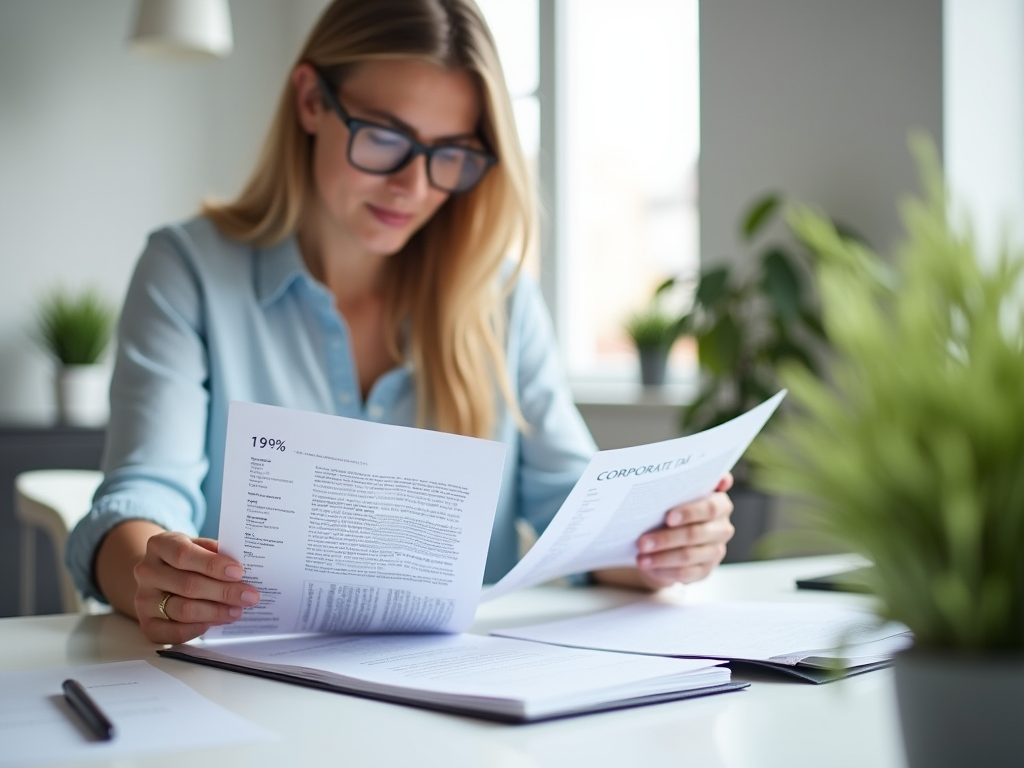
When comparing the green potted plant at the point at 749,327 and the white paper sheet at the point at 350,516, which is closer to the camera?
the white paper sheet at the point at 350,516

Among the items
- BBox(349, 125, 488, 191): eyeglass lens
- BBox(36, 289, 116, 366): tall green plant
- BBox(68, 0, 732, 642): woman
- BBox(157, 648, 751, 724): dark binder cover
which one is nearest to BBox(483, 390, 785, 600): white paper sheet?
BBox(68, 0, 732, 642): woman

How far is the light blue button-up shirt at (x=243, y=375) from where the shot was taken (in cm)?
137

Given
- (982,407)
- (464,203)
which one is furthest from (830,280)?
(464,203)

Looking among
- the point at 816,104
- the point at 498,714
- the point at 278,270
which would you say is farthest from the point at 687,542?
the point at 816,104

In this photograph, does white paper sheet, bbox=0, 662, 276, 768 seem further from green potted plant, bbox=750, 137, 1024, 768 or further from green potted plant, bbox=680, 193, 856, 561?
green potted plant, bbox=680, 193, 856, 561

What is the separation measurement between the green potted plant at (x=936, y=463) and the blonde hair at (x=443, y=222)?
1.15 meters

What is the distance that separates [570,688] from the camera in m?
0.78

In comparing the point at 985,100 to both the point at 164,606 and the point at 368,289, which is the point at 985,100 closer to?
the point at 368,289

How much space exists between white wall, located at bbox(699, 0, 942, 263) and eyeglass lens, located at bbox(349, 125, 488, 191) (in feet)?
5.01

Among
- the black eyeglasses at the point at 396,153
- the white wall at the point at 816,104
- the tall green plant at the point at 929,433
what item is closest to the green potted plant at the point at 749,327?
the white wall at the point at 816,104

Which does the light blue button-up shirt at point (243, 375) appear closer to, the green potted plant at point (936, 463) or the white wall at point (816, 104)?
the green potted plant at point (936, 463)

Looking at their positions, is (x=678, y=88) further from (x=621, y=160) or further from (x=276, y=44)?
(x=276, y=44)

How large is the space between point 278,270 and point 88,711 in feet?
3.21

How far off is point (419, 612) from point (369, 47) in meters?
0.83
